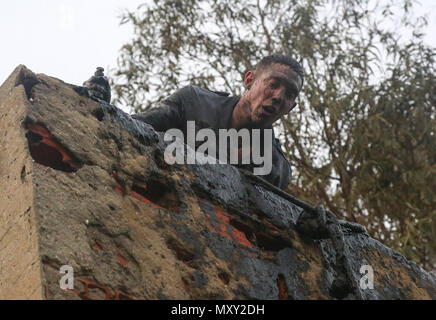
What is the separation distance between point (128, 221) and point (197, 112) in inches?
59.5

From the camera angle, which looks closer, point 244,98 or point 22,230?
point 22,230

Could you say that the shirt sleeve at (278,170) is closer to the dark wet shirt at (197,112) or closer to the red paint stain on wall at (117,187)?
the dark wet shirt at (197,112)

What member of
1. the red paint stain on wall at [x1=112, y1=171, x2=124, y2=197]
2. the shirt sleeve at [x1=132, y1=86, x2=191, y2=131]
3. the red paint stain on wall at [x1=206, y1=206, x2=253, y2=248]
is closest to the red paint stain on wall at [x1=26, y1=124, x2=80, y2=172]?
the red paint stain on wall at [x1=112, y1=171, x2=124, y2=197]

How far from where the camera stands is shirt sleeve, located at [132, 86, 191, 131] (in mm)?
3543

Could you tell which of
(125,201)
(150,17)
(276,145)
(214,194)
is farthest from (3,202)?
(150,17)

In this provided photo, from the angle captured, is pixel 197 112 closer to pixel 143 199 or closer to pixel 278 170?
pixel 278 170

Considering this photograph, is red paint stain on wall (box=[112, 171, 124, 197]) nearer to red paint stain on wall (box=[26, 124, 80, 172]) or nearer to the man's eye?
red paint stain on wall (box=[26, 124, 80, 172])

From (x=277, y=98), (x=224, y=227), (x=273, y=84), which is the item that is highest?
(x=273, y=84)

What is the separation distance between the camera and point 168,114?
3650 mm

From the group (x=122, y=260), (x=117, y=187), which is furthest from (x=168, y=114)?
(x=122, y=260)

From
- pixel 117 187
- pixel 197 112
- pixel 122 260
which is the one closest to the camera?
pixel 122 260

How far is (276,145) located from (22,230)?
7.60 feet
